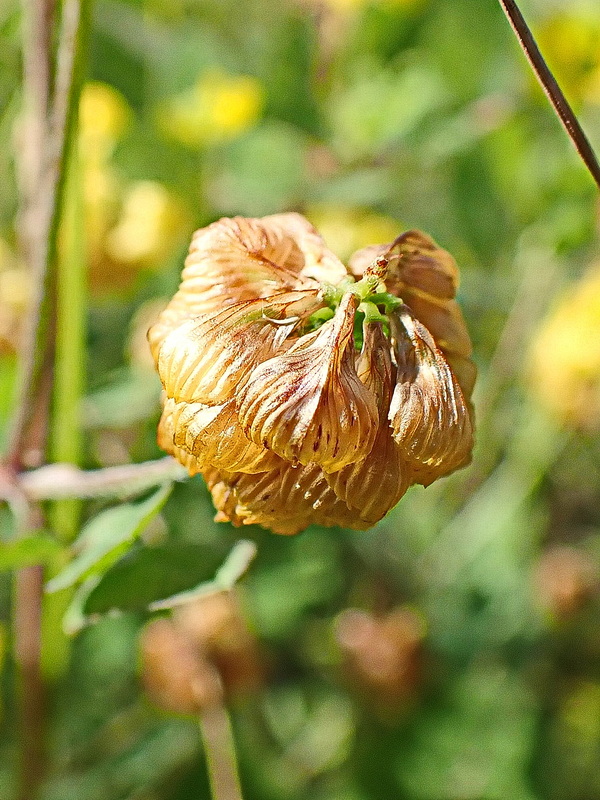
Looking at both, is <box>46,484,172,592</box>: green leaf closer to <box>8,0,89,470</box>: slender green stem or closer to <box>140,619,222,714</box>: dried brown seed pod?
<box>8,0,89,470</box>: slender green stem

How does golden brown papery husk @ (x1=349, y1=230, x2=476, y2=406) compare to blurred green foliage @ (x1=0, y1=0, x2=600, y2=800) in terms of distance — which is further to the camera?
blurred green foliage @ (x1=0, y1=0, x2=600, y2=800)

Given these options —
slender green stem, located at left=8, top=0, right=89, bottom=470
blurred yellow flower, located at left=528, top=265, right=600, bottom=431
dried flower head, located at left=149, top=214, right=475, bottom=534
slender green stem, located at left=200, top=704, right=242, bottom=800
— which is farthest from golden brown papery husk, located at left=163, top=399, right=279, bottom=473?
blurred yellow flower, located at left=528, top=265, right=600, bottom=431

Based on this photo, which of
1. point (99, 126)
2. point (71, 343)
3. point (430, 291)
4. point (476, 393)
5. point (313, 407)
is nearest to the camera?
point (313, 407)

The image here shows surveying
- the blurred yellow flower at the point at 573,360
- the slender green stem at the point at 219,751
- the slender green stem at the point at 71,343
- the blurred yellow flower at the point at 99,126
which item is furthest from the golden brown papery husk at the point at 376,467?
the blurred yellow flower at the point at 99,126

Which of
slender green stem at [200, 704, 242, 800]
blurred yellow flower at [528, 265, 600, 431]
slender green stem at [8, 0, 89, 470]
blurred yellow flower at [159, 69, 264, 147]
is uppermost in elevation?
blurred yellow flower at [159, 69, 264, 147]

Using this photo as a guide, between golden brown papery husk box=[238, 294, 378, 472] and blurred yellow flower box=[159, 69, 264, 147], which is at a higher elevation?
blurred yellow flower box=[159, 69, 264, 147]

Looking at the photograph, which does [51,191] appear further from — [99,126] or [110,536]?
[99,126]

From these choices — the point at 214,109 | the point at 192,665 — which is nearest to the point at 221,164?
the point at 214,109

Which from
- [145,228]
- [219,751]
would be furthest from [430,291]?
[219,751]
